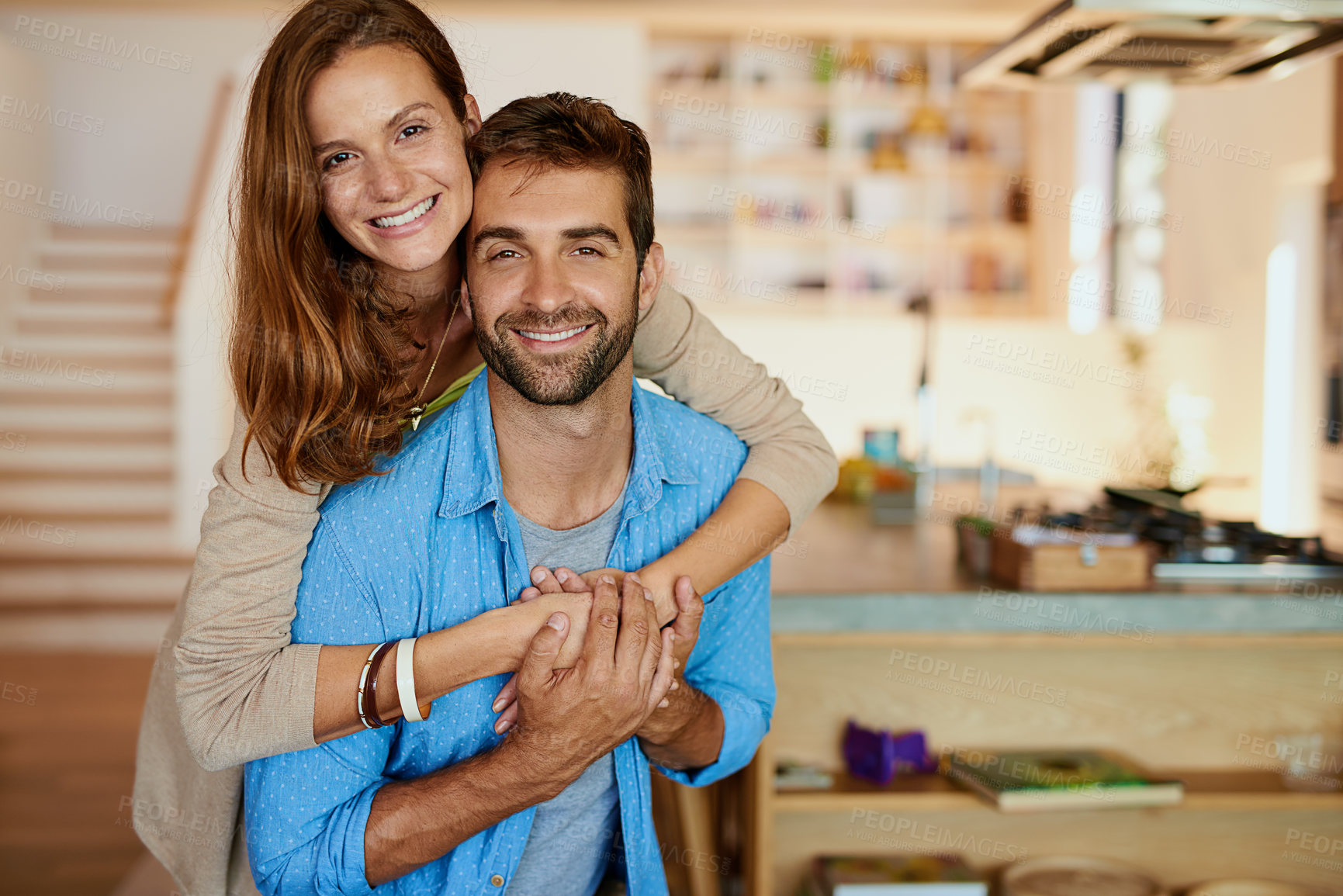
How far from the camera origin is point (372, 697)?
3.84 ft

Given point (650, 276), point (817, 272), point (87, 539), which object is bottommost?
point (87, 539)

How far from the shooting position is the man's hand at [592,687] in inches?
46.6

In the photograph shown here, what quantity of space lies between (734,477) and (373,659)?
0.58 meters

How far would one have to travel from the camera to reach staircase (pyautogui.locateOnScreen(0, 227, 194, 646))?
502cm

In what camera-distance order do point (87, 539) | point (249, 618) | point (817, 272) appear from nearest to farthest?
point (249, 618) < point (87, 539) < point (817, 272)

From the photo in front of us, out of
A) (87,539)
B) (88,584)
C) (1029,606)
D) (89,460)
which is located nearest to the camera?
(1029,606)

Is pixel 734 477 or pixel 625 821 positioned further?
pixel 734 477

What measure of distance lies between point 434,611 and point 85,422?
17.5 ft

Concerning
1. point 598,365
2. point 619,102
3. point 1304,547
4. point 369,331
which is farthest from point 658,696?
point 619,102

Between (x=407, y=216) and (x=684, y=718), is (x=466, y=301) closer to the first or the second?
(x=407, y=216)

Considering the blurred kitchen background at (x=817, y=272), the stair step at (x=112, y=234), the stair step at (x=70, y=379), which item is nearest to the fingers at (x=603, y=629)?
the blurred kitchen background at (x=817, y=272)

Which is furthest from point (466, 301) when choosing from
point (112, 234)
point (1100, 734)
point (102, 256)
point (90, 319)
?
point (112, 234)

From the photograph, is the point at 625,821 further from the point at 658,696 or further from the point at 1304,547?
the point at 1304,547

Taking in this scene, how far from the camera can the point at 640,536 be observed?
143cm
